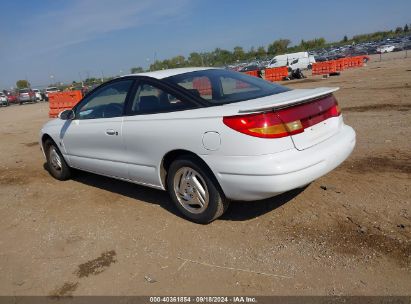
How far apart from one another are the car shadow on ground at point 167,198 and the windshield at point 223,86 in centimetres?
120

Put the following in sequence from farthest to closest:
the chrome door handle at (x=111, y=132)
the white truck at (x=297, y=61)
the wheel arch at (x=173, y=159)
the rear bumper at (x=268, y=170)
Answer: the white truck at (x=297, y=61) < the chrome door handle at (x=111, y=132) < the wheel arch at (x=173, y=159) < the rear bumper at (x=268, y=170)

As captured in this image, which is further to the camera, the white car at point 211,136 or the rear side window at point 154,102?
the rear side window at point 154,102

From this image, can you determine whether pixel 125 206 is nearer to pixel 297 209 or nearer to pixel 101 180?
pixel 101 180

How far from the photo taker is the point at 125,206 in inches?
191

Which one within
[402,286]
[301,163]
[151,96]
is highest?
[151,96]

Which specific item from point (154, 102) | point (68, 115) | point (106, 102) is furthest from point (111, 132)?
point (68, 115)

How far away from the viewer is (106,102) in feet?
16.7

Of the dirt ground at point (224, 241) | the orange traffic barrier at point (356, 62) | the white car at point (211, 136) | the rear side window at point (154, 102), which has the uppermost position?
the rear side window at point (154, 102)

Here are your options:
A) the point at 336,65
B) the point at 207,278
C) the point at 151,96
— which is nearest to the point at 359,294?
the point at 207,278

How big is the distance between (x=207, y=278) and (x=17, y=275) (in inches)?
69.0

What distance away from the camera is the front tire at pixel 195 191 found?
377 cm

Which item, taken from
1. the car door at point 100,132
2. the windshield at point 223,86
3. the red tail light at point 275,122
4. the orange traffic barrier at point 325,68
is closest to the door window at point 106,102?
the car door at point 100,132

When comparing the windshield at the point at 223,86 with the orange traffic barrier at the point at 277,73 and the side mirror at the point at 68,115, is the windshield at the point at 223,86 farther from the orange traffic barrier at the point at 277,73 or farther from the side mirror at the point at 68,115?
the orange traffic barrier at the point at 277,73

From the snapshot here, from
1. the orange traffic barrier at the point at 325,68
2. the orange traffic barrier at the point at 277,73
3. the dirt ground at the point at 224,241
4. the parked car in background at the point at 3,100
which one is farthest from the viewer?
the parked car in background at the point at 3,100
